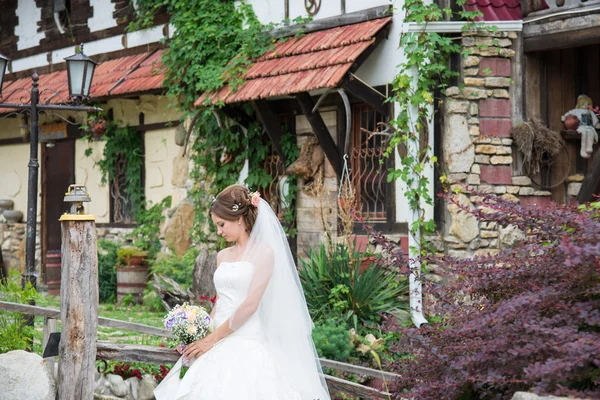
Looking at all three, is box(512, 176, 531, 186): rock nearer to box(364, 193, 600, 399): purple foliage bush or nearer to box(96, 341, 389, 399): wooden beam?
box(96, 341, 389, 399): wooden beam

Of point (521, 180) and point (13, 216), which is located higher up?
point (521, 180)

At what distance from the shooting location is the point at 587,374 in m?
3.48

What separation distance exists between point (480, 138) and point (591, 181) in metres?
1.15

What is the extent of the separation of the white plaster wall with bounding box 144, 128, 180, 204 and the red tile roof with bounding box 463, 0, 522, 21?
17.3 feet

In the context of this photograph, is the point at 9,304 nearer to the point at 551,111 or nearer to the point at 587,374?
the point at 587,374

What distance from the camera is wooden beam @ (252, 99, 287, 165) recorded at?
10.7 m

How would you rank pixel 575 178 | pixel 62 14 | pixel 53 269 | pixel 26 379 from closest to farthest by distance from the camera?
pixel 26 379 < pixel 575 178 < pixel 53 269 < pixel 62 14

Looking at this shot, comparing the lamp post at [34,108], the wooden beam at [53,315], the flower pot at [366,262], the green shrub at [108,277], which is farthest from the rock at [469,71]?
the green shrub at [108,277]

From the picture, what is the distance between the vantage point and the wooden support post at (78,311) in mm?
5496

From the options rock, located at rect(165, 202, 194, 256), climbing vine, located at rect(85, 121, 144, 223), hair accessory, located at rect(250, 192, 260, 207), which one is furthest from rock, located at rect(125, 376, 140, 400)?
climbing vine, located at rect(85, 121, 144, 223)

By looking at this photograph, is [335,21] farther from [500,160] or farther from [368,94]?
[500,160]

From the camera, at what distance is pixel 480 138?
9117 millimetres

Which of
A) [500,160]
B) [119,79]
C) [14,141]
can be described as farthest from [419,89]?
[14,141]

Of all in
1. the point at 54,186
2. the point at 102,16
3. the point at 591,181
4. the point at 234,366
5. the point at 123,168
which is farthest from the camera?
the point at 54,186
